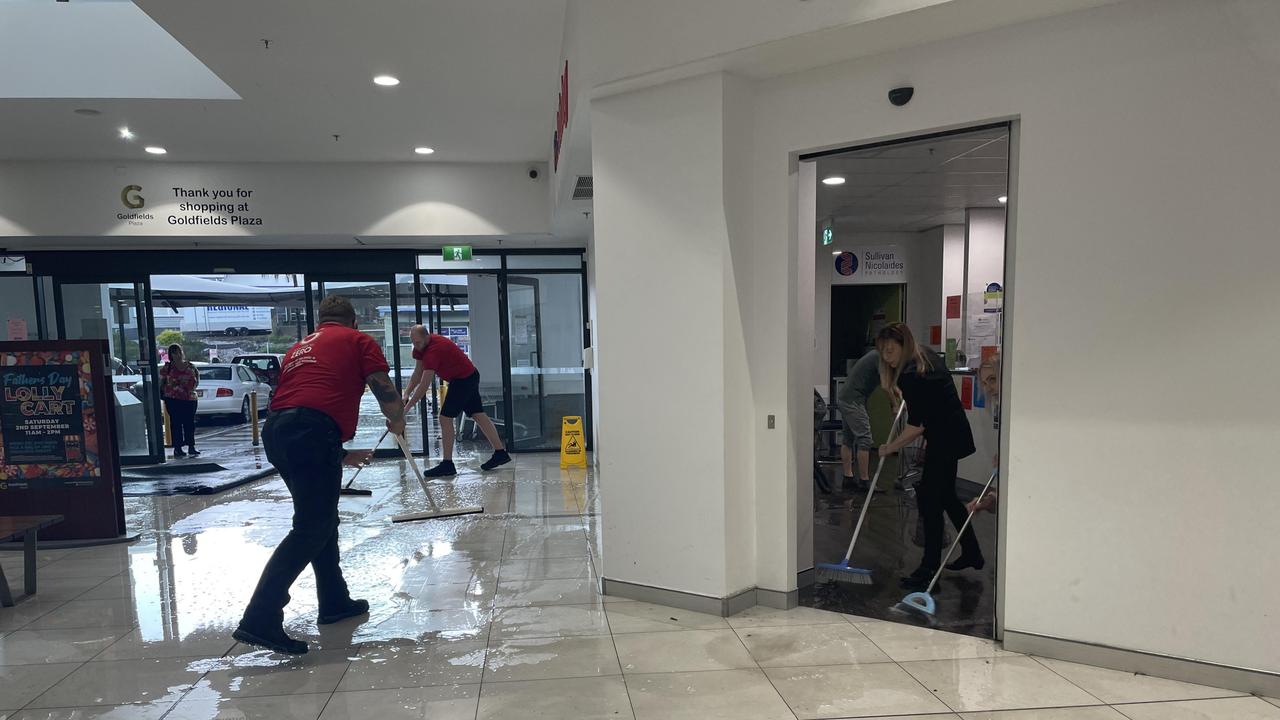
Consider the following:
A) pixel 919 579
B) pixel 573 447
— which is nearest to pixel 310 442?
pixel 919 579

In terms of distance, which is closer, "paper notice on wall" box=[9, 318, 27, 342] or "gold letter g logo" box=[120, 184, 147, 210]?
"gold letter g logo" box=[120, 184, 147, 210]

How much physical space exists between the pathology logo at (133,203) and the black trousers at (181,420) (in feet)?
8.56

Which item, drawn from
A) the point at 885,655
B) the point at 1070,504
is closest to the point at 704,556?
the point at 885,655

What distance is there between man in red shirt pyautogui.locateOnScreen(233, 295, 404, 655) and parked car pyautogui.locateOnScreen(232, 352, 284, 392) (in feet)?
29.8

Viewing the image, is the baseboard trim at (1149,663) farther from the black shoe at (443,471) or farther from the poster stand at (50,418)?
the poster stand at (50,418)

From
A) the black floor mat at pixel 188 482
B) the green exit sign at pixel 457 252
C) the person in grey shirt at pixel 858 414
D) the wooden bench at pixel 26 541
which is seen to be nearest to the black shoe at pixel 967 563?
the person in grey shirt at pixel 858 414

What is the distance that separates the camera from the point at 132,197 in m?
6.39

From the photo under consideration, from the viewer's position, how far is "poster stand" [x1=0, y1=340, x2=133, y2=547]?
4.64 metres

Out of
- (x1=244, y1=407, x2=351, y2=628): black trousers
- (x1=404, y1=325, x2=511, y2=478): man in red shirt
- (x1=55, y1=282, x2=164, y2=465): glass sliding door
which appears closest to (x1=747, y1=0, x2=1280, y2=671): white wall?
(x1=244, y1=407, x2=351, y2=628): black trousers

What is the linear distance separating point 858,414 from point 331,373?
4.43 meters

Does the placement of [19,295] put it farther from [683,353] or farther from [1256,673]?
[1256,673]

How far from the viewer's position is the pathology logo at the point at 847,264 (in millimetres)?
8297

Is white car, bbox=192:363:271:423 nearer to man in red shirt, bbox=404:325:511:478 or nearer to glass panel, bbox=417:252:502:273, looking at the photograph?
glass panel, bbox=417:252:502:273

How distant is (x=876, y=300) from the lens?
8766 mm
